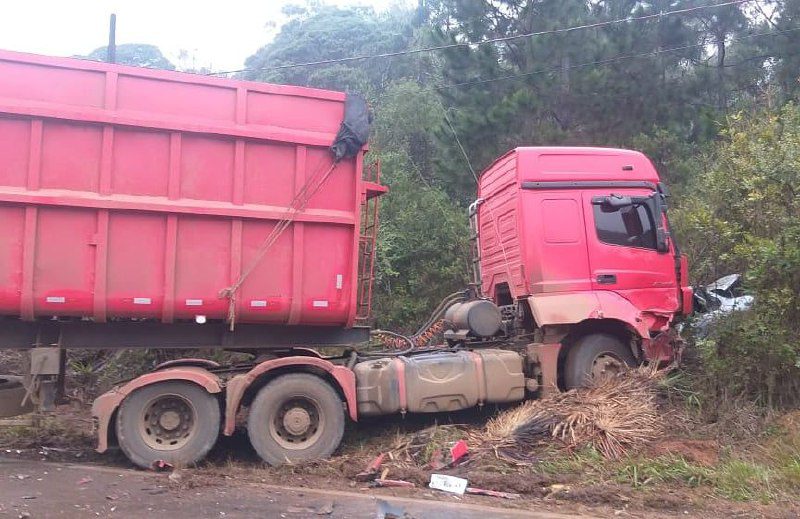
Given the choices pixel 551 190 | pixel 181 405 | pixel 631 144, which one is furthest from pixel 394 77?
pixel 181 405

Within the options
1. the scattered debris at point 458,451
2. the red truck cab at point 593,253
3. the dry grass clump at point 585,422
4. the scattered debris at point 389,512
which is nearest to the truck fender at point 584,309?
the red truck cab at point 593,253

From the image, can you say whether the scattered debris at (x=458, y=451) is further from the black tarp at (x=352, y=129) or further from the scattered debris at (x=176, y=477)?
the black tarp at (x=352, y=129)

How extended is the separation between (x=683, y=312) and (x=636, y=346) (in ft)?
2.33

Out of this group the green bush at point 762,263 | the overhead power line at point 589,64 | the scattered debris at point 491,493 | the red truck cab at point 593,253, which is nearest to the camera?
the scattered debris at point 491,493

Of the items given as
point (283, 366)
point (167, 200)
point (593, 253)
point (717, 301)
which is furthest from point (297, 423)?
point (717, 301)

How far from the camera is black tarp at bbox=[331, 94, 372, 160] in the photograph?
6.43 meters

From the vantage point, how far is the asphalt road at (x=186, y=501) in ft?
15.7

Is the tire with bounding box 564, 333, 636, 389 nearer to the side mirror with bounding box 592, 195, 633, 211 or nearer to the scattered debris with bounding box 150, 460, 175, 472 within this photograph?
the side mirror with bounding box 592, 195, 633, 211

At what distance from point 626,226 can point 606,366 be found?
154 centimetres

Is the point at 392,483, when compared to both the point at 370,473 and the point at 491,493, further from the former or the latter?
the point at 491,493

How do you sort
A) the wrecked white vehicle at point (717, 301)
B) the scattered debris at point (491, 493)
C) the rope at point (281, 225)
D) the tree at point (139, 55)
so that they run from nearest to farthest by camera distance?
1. the scattered debris at point (491, 493)
2. the rope at point (281, 225)
3. the wrecked white vehicle at point (717, 301)
4. the tree at point (139, 55)

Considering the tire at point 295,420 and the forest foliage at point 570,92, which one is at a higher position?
the forest foliage at point 570,92

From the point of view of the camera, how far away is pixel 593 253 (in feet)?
24.1

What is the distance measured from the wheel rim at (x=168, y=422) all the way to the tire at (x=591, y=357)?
3865mm
